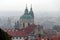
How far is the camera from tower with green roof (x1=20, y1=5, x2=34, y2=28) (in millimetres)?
5301

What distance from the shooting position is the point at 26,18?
5613mm

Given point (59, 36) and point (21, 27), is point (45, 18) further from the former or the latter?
point (21, 27)

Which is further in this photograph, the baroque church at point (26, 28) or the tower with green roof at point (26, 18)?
the tower with green roof at point (26, 18)

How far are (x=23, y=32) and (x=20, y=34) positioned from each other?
0.87 feet

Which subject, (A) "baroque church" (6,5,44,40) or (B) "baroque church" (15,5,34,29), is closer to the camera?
(A) "baroque church" (6,5,44,40)

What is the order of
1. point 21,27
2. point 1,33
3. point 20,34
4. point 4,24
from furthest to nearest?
point 21,27
point 20,34
point 4,24
point 1,33

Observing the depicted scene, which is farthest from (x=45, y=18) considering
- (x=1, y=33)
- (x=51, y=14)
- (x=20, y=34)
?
(x=1, y=33)

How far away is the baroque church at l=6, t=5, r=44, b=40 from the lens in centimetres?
478

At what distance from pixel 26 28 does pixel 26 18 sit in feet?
1.17

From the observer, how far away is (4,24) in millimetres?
4418

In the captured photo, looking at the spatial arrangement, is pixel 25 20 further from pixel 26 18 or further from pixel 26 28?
pixel 26 28

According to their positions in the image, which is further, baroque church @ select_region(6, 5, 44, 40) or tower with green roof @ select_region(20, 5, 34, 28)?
tower with green roof @ select_region(20, 5, 34, 28)

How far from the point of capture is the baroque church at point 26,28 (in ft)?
15.7

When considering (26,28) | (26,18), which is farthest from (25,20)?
(26,28)
